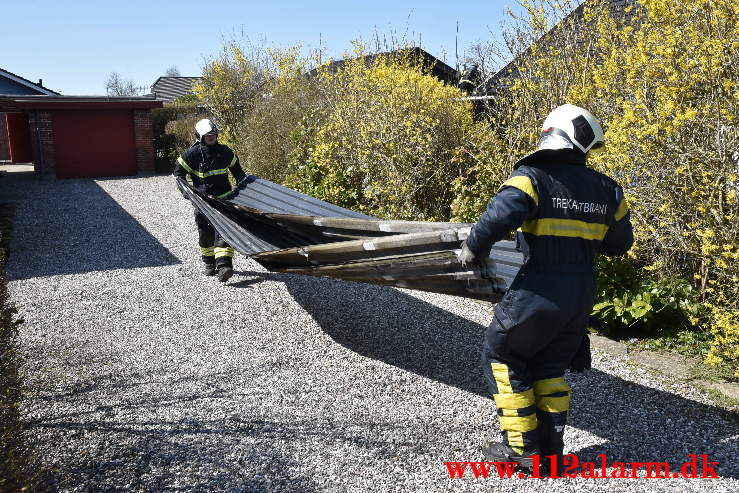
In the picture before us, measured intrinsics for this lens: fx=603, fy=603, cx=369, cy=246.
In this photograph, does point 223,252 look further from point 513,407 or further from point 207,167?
point 513,407

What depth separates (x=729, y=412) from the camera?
3.77 meters

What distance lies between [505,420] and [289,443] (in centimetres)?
121

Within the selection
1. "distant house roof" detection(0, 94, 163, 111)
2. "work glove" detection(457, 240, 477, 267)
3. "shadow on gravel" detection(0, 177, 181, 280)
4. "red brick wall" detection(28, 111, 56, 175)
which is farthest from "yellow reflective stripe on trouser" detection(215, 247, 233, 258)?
"red brick wall" detection(28, 111, 56, 175)

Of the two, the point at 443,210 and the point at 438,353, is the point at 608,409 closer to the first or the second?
the point at 438,353

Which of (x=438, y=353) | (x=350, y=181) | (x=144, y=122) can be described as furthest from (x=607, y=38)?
(x=144, y=122)

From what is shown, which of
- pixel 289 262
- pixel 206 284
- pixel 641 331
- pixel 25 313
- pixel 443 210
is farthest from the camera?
pixel 443 210

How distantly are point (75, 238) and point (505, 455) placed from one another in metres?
8.40

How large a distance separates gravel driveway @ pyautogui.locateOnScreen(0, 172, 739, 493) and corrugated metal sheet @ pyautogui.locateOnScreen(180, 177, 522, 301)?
0.78 meters

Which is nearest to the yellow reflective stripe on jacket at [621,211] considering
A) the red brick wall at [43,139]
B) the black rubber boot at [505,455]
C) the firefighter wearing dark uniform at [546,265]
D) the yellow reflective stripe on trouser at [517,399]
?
the firefighter wearing dark uniform at [546,265]

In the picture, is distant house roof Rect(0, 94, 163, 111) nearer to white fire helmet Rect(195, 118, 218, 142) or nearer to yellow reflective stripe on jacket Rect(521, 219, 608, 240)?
white fire helmet Rect(195, 118, 218, 142)

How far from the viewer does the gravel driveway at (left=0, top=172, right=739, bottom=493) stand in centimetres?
311

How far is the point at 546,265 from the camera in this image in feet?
9.57

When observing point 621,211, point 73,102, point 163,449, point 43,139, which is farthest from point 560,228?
point 73,102

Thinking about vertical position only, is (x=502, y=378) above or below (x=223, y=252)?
below
